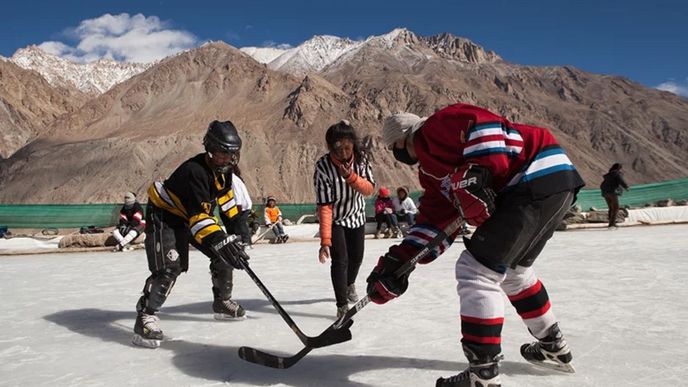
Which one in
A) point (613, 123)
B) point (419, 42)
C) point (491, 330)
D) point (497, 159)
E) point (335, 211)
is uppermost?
point (419, 42)

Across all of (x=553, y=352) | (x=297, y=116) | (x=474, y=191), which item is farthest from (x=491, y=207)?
(x=297, y=116)

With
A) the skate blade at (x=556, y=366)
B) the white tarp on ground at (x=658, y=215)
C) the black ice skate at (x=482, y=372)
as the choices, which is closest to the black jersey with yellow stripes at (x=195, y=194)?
the black ice skate at (x=482, y=372)

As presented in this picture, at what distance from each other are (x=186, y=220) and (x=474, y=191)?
7.92ft

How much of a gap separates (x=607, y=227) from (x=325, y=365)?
12365mm

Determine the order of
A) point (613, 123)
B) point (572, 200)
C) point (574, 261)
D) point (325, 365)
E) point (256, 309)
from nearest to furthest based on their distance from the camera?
point (572, 200)
point (325, 365)
point (256, 309)
point (574, 261)
point (613, 123)

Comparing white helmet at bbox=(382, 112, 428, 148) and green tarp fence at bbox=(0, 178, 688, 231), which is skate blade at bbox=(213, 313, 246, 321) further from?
green tarp fence at bbox=(0, 178, 688, 231)

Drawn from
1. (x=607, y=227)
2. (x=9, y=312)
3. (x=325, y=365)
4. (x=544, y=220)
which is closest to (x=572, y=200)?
(x=544, y=220)

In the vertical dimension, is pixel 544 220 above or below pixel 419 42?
below

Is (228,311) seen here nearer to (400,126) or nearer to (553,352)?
(400,126)

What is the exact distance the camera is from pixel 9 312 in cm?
524

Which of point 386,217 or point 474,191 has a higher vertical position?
point 474,191

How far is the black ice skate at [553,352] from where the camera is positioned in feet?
10.2

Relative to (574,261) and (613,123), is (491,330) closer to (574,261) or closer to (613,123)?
(574,261)

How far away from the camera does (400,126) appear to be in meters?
3.20
